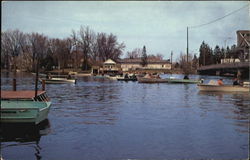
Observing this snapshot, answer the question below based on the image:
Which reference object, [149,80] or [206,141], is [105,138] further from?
[149,80]

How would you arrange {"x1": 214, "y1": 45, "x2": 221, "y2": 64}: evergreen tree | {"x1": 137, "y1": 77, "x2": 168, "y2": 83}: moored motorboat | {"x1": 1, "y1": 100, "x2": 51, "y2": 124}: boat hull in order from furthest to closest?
{"x1": 214, "y1": 45, "x2": 221, "y2": 64}: evergreen tree → {"x1": 137, "y1": 77, "x2": 168, "y2": 83}: moored motorboat → {"x1": 1, "y1": 100, "x2": 51, "y2": 124}: boat hull

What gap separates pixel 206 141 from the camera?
13312 mm

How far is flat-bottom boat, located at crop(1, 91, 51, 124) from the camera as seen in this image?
15.9 m

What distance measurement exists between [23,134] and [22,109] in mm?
1543

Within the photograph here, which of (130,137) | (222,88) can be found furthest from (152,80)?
(130,137)

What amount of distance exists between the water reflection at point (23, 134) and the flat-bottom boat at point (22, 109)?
338 mm

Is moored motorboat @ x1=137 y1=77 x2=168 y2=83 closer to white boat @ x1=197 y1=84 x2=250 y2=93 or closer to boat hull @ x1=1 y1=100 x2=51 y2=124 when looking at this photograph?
white boat @ x1=197 y1=84 x2=250 y2=93

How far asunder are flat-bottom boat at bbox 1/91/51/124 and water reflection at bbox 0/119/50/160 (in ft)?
1.11

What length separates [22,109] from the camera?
626 inches

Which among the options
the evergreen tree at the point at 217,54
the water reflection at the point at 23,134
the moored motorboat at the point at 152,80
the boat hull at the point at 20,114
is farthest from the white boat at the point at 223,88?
the evergreen tree at the point at 217,54

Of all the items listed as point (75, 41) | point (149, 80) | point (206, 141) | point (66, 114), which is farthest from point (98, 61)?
point (206, 141)

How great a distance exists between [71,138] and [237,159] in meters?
7.49

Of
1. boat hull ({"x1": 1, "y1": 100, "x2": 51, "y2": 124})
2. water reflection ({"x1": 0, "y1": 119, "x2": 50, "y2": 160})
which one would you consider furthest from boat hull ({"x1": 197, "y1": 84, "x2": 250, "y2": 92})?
boat hull ({"x1": 1, "y1": 100, "x2": 51, "y2": 124})

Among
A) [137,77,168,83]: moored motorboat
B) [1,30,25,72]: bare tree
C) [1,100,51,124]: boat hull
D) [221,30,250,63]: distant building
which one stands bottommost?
[1,100,51,124]: boat hull
